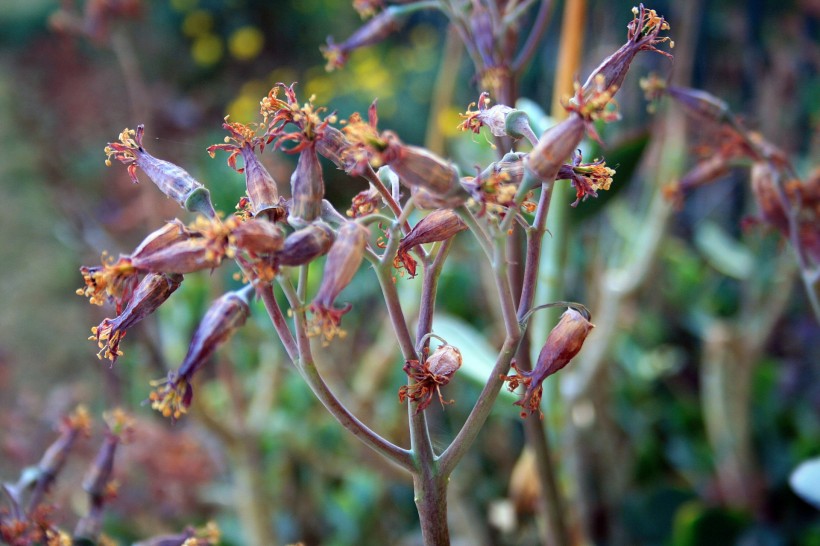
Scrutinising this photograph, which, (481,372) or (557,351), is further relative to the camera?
(481,372)

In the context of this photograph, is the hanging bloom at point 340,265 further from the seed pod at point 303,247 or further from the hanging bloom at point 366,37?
the hanging bloom at point 366,37

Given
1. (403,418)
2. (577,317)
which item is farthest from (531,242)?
(403,418)

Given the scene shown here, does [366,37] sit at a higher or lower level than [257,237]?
higher

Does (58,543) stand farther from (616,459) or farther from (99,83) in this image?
(99,83)

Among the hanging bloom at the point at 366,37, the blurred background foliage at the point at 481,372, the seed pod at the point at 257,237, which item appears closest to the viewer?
the seed pod at the point at 257,237

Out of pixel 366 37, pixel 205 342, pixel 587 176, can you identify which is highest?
pixel 366 37

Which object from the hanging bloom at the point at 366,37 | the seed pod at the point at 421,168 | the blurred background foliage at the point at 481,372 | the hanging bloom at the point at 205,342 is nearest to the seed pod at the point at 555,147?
the seed pod at the point at 421,168

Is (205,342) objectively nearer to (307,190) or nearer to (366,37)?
(307,190)

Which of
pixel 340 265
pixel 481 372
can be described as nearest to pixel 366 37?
pixel 481 372
